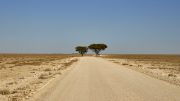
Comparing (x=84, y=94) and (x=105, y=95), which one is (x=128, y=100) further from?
(x=84, y=94)

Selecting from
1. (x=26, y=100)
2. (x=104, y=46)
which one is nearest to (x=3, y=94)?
(x=26, y=100)

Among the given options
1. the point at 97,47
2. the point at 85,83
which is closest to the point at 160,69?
the point at 85,83

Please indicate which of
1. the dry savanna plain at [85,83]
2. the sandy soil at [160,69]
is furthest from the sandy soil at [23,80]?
the sandy soil at [160,69]

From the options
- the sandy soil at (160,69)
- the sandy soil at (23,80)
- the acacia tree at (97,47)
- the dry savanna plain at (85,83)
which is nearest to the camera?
the dry savanna plain at (85,83)

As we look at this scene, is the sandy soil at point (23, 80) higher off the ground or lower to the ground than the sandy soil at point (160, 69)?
lower

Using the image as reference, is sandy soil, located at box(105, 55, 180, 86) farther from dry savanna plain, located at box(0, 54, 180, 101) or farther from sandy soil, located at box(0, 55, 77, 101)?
sandy soil, located at box(0, 55, 77, 101)

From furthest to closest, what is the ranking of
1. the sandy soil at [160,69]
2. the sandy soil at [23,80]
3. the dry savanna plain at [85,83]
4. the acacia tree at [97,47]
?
the acacia tree at [97,47]
the sandy soil at [160,69]
the sandy soil at [23,80]
the dry savanna plain at [85,83]

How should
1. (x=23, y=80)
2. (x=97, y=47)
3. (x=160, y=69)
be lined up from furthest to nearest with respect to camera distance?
1. (x=97, y=47)
2. (x=160, y=69)
3. (x=23, y=80)

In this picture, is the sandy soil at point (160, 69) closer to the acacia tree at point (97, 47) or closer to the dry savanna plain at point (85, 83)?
the dry savanna plain at point (85, 83)

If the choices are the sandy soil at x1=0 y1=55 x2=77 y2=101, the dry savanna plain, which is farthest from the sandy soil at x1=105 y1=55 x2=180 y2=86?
the sandy soil at x1=0 y1=55 x2=77 y2=101

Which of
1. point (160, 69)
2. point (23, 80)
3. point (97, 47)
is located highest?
point (97, 47)

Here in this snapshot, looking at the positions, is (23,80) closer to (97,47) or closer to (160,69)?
(160,69)

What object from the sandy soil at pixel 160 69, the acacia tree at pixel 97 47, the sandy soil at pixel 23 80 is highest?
the acacia tree at pixel 97 47

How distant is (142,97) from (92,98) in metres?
1.95
